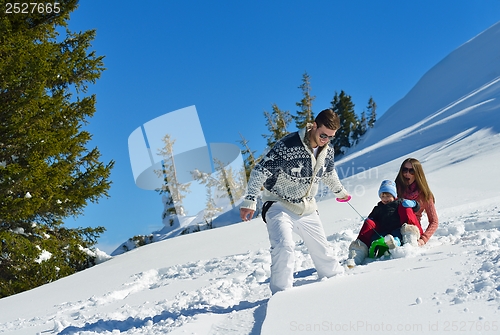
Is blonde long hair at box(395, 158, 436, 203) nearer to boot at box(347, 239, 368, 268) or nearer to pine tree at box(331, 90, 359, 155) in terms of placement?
boot at box(347, 239, 368, 268)

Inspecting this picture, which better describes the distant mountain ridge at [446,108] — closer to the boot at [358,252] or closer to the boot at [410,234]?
the boot at [410,234]

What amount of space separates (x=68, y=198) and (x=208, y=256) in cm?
599

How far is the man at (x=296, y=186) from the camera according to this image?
4.00 metres

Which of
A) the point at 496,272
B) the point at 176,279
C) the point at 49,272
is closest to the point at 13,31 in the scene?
the point at 49,272

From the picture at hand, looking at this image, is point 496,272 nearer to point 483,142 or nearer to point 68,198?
point 68,198

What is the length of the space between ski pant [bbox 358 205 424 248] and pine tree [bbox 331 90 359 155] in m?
41.4

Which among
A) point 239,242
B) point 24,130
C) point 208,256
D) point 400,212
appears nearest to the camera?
point 400,212

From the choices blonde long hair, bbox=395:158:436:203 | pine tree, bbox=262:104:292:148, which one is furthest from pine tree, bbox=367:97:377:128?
blonde long hair, bbox=395:158:436:203

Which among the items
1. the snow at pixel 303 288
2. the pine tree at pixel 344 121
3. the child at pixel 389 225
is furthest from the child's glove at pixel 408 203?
the pine tree at pixel 344 121

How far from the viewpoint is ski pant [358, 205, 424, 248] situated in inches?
197

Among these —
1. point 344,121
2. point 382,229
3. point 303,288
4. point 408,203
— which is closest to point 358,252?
point 382,229

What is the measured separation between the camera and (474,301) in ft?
7.66

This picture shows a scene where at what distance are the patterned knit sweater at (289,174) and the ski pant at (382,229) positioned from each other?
1198 millimetres

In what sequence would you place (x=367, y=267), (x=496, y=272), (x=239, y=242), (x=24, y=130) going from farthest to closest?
(x=24, y=130) < (x=239, y=242) < (x=367, y=267) < (x=496, y=272)
